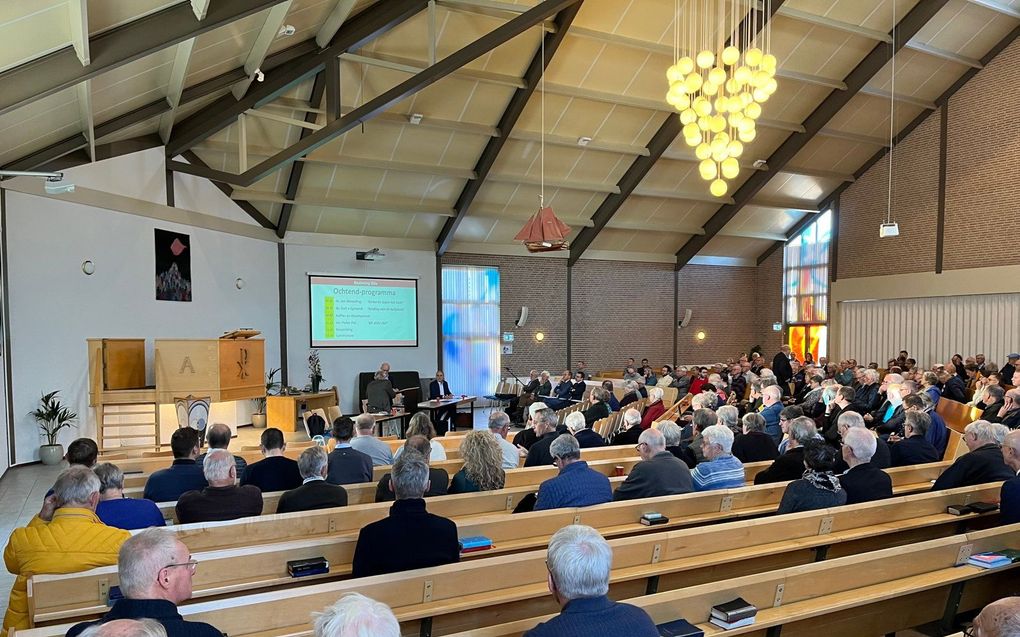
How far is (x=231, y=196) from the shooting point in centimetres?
1106

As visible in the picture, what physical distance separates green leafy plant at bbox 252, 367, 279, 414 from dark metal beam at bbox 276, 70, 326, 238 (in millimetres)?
2578

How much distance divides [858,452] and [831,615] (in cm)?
142

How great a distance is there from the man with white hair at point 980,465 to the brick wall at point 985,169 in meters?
10.8

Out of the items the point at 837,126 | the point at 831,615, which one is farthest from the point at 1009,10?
the point at 831,615

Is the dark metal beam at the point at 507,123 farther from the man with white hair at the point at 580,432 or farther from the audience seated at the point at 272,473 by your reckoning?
the audience seated at the point at 272,473

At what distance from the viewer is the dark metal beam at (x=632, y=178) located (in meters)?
12.6

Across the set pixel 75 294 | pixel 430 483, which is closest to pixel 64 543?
pixel 430 483

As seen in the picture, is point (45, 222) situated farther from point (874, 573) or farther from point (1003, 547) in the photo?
point (1003, 547)

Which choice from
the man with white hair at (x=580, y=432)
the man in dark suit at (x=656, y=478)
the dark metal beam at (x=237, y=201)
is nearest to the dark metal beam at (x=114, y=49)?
the man with white hair at (x=580, y=432)

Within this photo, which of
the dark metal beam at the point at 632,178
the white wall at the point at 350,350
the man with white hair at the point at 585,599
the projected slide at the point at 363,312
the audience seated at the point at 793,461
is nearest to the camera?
the man with white hair at the point at 585,599

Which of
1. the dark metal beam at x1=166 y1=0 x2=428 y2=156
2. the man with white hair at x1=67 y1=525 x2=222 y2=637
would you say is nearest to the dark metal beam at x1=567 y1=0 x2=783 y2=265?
the dark metal beam at x1=166 y1=0 x2=428 y2=156

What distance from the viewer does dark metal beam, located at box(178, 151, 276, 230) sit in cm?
1017

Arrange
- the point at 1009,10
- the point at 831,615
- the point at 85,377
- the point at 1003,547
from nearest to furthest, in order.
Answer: the point at 831,615 → the point at 1003,547 → the point at 85,377 → the point at 1009,10

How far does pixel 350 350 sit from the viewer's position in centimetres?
1284
